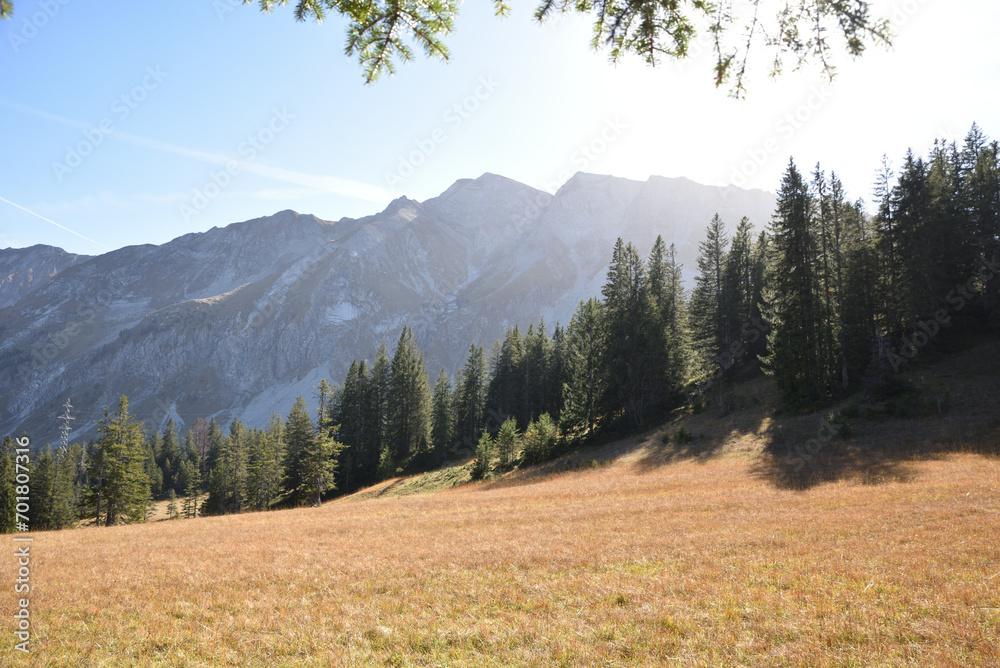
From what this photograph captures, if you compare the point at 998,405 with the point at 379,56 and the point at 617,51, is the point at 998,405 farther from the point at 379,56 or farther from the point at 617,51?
the point at 379,56

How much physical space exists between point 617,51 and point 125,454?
45.3 metres

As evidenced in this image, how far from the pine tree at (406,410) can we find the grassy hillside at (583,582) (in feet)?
127

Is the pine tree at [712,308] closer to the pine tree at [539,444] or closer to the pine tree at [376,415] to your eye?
the pine tree at [539,444]

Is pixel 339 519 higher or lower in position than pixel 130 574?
lower

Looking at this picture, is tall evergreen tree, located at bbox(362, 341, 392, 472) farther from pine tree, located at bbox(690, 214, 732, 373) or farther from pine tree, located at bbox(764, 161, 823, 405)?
pine tree, located at bbox(764, 161, 823, 405)

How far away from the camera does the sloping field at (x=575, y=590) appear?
551cm

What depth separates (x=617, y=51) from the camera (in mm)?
4109

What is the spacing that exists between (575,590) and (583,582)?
463 millimetres

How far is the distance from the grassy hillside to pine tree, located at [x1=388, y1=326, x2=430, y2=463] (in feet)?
127

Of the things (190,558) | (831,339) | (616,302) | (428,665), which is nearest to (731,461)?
(831,339)

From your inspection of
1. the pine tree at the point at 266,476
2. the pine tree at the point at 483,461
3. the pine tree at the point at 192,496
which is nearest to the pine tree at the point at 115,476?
the pine tree at the point at 266,476

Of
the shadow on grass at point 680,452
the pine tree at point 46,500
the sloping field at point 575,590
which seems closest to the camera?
the sloping field at point 575,590

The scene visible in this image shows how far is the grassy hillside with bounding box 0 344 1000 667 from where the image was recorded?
556 centimetres

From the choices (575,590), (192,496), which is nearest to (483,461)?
(575,590)
